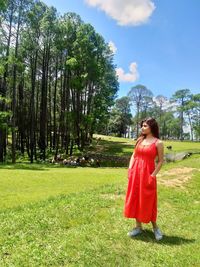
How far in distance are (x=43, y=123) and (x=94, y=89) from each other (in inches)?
490

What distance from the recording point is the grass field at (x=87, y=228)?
625cm

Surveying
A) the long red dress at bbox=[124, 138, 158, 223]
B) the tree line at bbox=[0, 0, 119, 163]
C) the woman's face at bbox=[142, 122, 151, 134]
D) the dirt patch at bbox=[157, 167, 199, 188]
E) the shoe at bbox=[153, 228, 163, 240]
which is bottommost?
the shoe at bbox=[153, 228, 163, 240]

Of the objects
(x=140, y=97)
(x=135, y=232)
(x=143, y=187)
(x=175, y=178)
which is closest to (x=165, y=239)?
(x=135, y=232)

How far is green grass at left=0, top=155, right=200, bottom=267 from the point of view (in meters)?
6.25

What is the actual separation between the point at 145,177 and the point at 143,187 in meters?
0.20

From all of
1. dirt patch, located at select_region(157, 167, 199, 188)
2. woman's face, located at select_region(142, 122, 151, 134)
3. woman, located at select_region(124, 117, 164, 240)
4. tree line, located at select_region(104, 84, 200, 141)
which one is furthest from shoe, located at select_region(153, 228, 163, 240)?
tree line, located at select_region(104, 84, 200, 141)

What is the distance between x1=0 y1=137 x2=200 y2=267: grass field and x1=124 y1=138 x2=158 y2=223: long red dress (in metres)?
0.55

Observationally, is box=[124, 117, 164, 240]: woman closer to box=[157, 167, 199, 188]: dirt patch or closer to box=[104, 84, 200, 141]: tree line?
box=[157, 167, 199, 188]: dirt patch

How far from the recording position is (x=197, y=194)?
13.1 meters

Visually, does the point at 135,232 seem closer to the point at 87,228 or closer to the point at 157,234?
the point at 157,234

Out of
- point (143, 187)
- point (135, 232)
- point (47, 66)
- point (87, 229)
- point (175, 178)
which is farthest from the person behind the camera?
point (47, 66)

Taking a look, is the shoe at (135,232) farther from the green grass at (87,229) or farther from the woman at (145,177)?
the green grass at (87,229)

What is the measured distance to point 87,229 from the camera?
308 inches

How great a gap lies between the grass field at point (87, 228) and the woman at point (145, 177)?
52 centimetres
